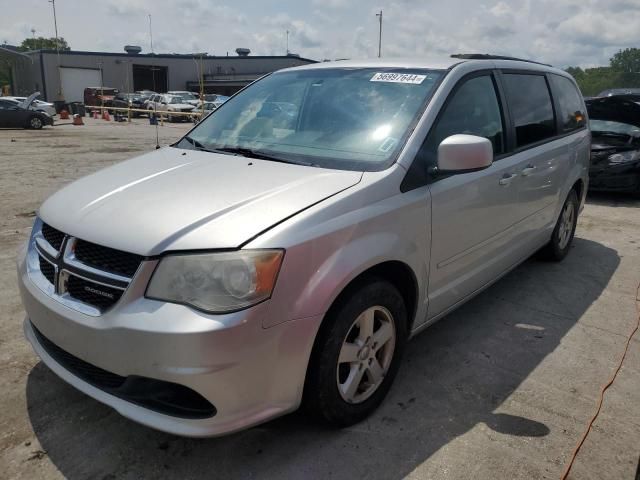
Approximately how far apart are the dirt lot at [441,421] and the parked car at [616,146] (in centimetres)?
457

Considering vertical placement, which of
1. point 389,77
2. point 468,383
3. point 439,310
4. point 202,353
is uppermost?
point 389,77

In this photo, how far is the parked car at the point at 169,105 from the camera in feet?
A: 111

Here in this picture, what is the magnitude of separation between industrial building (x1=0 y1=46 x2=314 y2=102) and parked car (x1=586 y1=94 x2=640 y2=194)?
45.1 meters

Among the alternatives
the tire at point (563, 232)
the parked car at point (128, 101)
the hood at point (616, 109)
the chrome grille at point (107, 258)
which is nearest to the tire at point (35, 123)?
the parked car at point (128, 101)

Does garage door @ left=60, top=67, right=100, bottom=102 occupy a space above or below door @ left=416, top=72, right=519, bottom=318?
above

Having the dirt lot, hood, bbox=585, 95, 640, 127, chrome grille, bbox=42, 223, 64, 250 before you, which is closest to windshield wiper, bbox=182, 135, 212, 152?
chrome grille, bbox=42, 223, 64, 250

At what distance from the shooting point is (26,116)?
23.0m

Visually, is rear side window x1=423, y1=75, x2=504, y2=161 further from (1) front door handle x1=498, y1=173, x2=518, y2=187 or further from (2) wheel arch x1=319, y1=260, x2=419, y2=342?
(2) wheel arch x1=319, y1=260, x2=419, y2=342

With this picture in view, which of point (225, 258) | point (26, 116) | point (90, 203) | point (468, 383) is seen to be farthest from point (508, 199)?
point (26, 116)

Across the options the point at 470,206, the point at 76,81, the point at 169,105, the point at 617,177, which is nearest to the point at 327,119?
the point at 470,206

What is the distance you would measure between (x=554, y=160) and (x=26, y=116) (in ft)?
78.9

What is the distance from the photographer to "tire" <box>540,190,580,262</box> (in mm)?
4992

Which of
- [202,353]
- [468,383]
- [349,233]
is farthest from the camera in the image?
[468,383]

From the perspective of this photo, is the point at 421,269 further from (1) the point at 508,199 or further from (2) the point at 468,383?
(1) the point at 508,199
